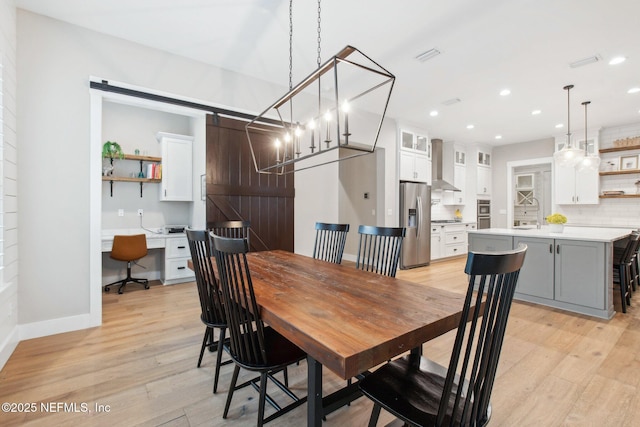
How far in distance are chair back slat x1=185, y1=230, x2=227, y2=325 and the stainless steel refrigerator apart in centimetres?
424

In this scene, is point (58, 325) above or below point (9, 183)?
below

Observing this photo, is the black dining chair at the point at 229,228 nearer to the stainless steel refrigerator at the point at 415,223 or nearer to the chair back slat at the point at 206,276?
the chair back slat at the point at 206,276

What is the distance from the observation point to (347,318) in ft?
3.79

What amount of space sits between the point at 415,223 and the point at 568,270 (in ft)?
8.63

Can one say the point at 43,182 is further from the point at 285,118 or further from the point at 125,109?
the point at 285,118

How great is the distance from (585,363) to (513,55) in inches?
122

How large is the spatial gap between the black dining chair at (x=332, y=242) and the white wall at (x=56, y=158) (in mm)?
2331

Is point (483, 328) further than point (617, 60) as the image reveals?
No

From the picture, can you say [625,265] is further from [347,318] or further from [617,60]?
[347,318]

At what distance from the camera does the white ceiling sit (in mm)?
2543

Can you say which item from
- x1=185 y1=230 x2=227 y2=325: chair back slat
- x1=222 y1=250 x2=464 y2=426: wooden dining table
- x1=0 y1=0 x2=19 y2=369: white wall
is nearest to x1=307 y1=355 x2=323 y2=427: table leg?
x1=222 y1=250 x2=464 y2=426: wooden dining table

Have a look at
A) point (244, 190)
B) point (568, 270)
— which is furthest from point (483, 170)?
point (244, 190)

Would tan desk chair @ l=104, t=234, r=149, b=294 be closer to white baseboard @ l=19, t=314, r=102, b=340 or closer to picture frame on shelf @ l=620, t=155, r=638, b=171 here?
white baseboard @ l=19, t=314, r=102, b=340

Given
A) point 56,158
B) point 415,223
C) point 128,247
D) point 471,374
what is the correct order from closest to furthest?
point 471,374, point 56,158, point 128,247, point 415,223
